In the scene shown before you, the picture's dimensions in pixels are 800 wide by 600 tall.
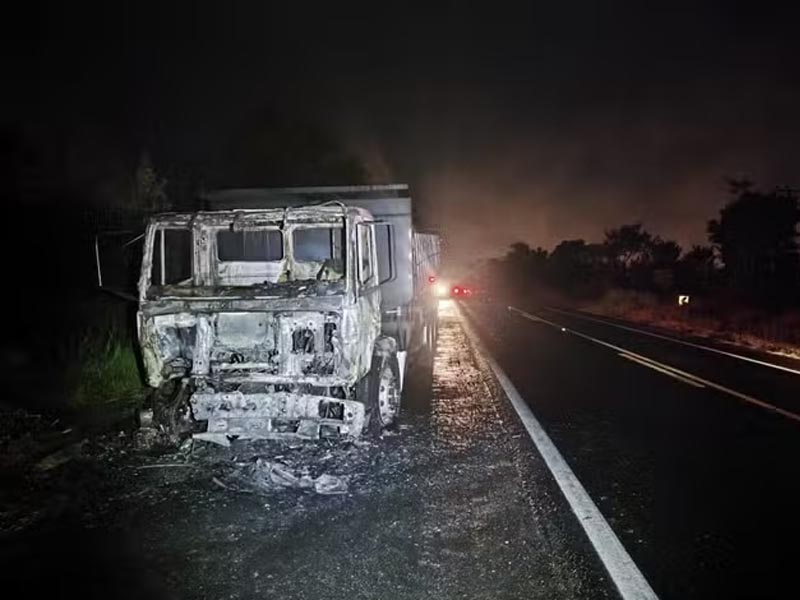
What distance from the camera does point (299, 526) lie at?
476cm

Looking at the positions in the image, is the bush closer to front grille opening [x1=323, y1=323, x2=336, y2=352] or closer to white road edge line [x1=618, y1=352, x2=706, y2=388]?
front grille opening [x1=323, y1=323, x2=336, y2=352]

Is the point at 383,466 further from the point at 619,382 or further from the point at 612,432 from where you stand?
the point at 619,382

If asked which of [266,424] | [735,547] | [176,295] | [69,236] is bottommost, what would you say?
[735,547]

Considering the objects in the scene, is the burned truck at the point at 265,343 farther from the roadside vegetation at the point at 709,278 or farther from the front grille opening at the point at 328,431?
the roadside vegetation at the point at 709,278

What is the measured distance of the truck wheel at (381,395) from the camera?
736 cm

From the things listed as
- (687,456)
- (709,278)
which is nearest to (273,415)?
(687,456)

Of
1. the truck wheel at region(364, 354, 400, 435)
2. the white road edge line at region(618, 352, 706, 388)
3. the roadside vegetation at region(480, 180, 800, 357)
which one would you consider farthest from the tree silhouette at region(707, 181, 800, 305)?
the truck wheel at region(364, 354, 400, 435)

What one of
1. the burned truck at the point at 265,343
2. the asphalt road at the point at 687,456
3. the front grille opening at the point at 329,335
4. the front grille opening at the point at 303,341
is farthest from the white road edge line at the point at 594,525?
the front grille opening at the point at 303,341

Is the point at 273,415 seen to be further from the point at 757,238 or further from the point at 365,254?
the point at 757,238

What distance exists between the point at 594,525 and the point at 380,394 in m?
Answer: 3.54

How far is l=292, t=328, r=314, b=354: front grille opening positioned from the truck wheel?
86cm

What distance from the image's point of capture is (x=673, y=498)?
17.6ft

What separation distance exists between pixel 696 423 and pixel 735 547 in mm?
3929

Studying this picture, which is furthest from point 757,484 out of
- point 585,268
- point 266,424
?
point 585,268
